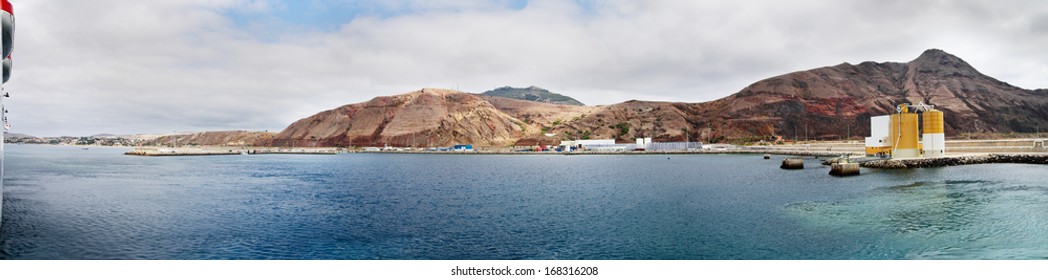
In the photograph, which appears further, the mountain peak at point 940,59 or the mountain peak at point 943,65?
the mountain peak at point 940,59

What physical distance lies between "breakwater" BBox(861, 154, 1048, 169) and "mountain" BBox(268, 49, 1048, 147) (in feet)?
277

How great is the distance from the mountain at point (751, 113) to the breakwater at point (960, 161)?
84.4 m

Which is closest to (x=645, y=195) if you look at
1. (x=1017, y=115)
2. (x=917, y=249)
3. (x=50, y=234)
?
(x=917, y=249)

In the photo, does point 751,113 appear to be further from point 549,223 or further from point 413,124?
point 549,223

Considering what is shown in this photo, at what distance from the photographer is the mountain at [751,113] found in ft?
394

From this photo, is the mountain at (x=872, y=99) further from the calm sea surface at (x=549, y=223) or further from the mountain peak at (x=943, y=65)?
the calm sea surface at (x=549, y=223)

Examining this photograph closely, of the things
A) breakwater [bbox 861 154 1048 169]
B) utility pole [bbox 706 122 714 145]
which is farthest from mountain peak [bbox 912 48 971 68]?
breakwater [bbox 861 154 1048 169]

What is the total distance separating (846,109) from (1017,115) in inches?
1228

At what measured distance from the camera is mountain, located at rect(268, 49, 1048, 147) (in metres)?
120

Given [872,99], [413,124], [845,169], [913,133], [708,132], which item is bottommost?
[845,169]

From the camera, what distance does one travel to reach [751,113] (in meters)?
138

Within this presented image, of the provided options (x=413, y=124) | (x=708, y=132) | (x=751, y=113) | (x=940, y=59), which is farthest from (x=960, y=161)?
(x=940, y=59)

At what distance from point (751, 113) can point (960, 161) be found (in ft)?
335

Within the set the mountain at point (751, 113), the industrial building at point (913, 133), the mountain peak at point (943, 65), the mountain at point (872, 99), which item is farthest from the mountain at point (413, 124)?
the industrial building at point (913, 133)
